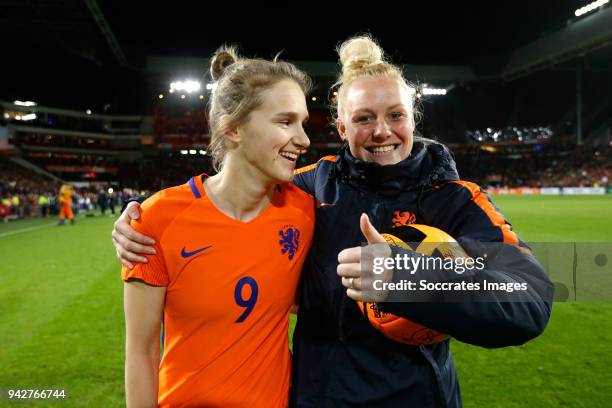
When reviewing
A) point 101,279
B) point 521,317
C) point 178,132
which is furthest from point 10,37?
point 521,317

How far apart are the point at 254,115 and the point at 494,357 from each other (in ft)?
12.2

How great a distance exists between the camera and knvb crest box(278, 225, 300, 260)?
2002 millimetres

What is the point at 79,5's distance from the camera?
30312 mm

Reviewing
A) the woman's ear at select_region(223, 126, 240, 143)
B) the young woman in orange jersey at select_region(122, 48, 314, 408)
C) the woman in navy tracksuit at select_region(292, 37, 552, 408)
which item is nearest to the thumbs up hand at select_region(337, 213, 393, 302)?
the woman in navy tracksuit at select_region(292, 37, 552, 408)

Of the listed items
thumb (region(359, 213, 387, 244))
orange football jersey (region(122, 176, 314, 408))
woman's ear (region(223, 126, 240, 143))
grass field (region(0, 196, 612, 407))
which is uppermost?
woman's ear (region(223, 126, 240, 143))

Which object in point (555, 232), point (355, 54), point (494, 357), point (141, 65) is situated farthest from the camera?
point (141, 65)

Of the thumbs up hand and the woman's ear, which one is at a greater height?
the woman's ear

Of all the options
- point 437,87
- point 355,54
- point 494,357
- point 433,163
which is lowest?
point 494,357

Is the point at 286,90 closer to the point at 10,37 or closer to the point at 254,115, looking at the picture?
the point at 254,115

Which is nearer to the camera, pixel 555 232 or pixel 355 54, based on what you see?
pixel 355 54

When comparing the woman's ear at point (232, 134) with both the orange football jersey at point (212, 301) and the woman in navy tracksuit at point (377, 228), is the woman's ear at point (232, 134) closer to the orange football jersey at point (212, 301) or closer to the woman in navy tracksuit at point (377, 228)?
the orange football jersey at point (212, 301)

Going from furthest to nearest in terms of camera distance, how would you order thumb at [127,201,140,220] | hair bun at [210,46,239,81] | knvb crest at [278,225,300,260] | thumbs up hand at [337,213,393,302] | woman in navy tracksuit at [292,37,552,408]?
hair bun at [210,46,239,81] → knvb crest at [278,225,300,260] → thumb at [127,201,140,220] → woman in navy tracksuit at [292,37,552,408] → thumbs up hand at [337,213,393,302]

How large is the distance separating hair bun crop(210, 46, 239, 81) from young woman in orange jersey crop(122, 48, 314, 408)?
0.32 ft

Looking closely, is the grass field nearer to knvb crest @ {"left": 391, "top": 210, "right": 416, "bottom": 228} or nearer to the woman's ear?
knvb crest @ {"left": 391, "top": 210, "right": 416, "bottom": 228}
